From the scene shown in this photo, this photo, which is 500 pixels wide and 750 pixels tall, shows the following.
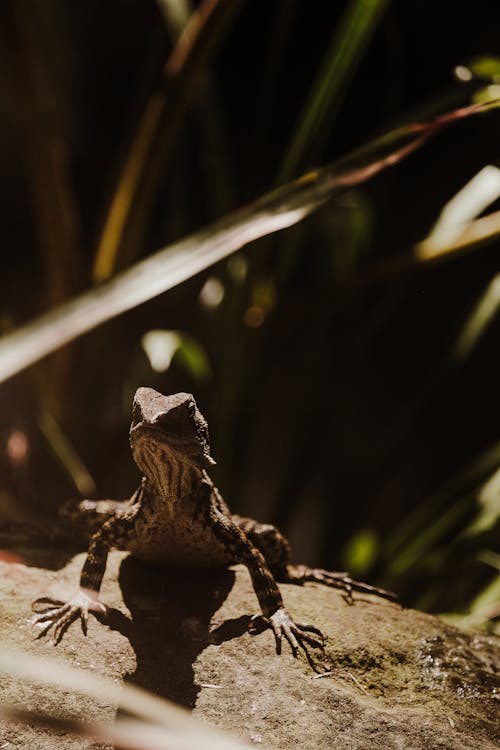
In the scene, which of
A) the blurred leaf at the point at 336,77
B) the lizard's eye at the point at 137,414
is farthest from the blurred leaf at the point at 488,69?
the lizard's eye at the point at 137,414

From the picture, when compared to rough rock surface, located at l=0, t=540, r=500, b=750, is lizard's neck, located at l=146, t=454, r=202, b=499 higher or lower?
higher

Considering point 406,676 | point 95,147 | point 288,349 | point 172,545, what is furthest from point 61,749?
point 95,147

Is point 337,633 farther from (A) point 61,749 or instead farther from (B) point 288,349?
(B) point 288,349

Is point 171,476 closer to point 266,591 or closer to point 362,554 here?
point 266,591

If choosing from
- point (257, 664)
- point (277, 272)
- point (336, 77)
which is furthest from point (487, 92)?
point (257, 664)

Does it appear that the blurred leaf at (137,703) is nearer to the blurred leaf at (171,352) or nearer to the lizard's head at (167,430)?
the lizard's head at (167,430)

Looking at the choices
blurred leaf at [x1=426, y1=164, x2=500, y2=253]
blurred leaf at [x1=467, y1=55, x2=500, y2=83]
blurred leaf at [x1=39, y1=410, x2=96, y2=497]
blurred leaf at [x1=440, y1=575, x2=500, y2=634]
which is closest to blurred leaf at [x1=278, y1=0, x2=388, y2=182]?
blurred leaf at [x1=467, y1=55, x2=500, y2=83]

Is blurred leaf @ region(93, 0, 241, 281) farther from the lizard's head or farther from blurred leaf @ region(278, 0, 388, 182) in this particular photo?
the lizard's head
